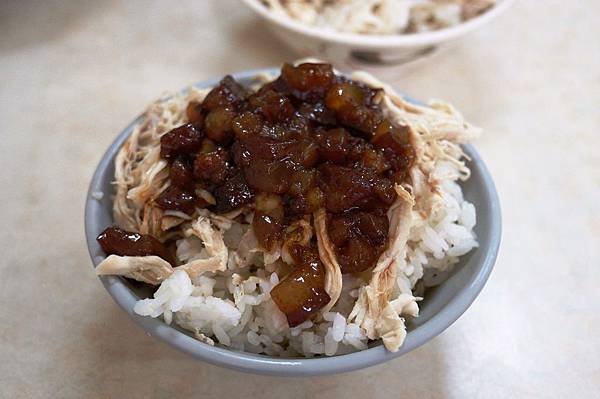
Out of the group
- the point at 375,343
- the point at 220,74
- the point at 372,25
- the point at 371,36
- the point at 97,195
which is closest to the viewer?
the point at 375,343

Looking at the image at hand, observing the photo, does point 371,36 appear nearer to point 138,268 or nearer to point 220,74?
point 220,74

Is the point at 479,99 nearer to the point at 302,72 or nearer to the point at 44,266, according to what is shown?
the point at 302,72

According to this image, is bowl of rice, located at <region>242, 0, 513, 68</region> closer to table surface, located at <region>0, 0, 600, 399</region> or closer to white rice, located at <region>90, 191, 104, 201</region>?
table surface, located at <region>0, 0, 600, 399</region>

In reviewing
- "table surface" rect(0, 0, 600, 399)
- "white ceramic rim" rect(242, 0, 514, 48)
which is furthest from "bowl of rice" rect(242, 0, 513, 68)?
"table surface" rect(0, 0, 600, 399)

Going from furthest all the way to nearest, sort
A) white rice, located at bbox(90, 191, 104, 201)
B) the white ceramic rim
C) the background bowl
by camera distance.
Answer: the white ceramic rim → white rice, located at bbox(90, 191, 104, 201) → the background bowl

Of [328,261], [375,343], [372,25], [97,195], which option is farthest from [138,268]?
[372,25]

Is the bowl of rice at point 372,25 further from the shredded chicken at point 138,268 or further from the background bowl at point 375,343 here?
the shredded chicken at point 138,268
